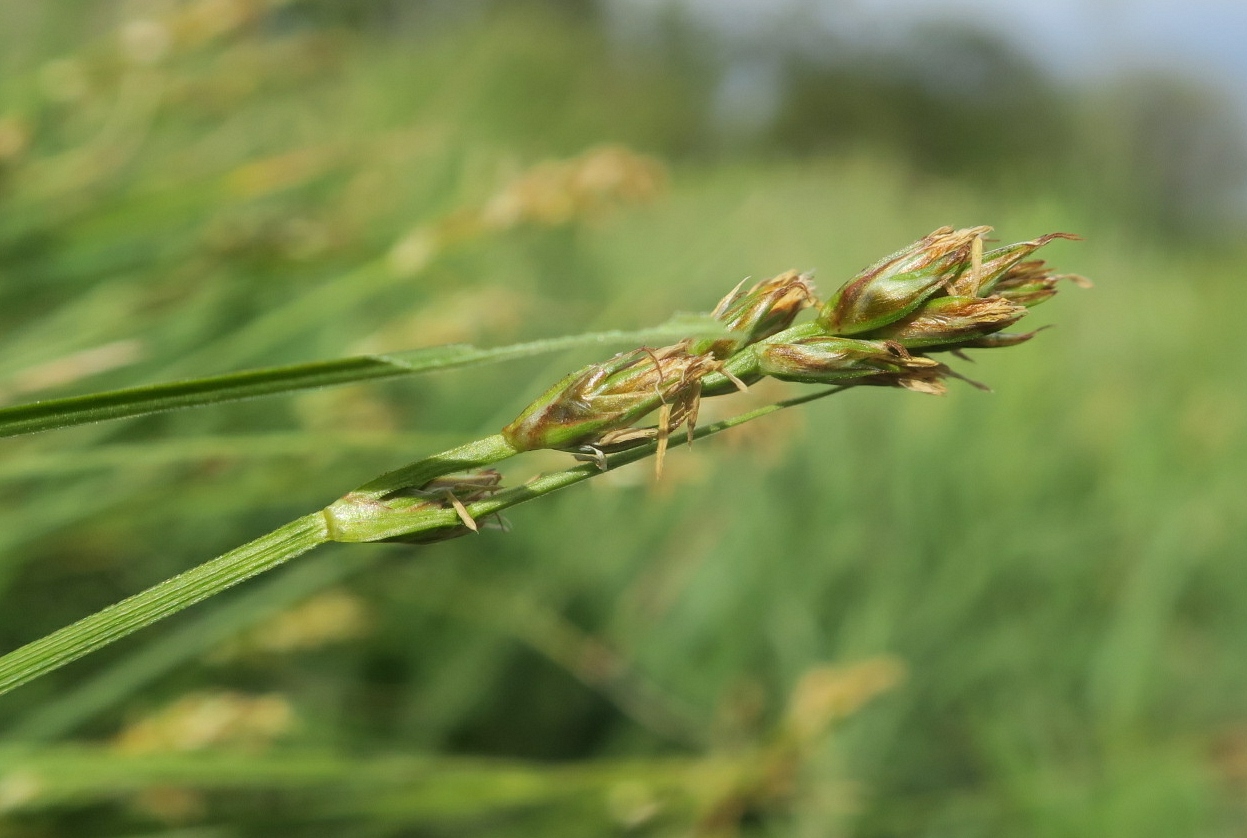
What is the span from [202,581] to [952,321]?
14cm

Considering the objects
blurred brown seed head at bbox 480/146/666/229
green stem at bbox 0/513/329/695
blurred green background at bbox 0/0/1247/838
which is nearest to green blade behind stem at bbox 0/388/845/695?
green stem at bbox 0/513/329/695

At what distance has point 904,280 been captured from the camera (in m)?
0.17

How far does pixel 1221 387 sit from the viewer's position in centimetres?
172

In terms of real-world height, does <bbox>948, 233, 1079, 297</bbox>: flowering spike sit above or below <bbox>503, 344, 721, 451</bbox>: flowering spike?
below

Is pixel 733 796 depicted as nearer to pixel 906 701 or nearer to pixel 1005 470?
pixel 906 701

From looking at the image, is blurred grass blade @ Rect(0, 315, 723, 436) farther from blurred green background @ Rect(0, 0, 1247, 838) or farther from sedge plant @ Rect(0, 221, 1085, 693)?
blurred green background @ Rect(0, 0, 1247, 838)

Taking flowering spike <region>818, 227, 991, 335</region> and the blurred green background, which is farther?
the blurred green background

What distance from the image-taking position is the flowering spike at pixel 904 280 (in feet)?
0.57

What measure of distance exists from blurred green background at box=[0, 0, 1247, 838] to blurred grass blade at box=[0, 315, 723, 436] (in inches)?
8.7

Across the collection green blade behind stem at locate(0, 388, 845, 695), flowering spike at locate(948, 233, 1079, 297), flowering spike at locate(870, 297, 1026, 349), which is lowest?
flowering spike at locate(870, 297, 1026, 349)

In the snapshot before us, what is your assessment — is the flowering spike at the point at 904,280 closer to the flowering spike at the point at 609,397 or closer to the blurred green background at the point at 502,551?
the flowering spike at the point at 609,397

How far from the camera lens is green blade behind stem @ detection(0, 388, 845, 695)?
0.51ft

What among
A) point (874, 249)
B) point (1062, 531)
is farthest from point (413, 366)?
point (874, 249)

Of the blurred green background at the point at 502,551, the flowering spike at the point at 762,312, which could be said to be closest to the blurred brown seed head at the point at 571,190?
the blurred green background at the point at 502,551
